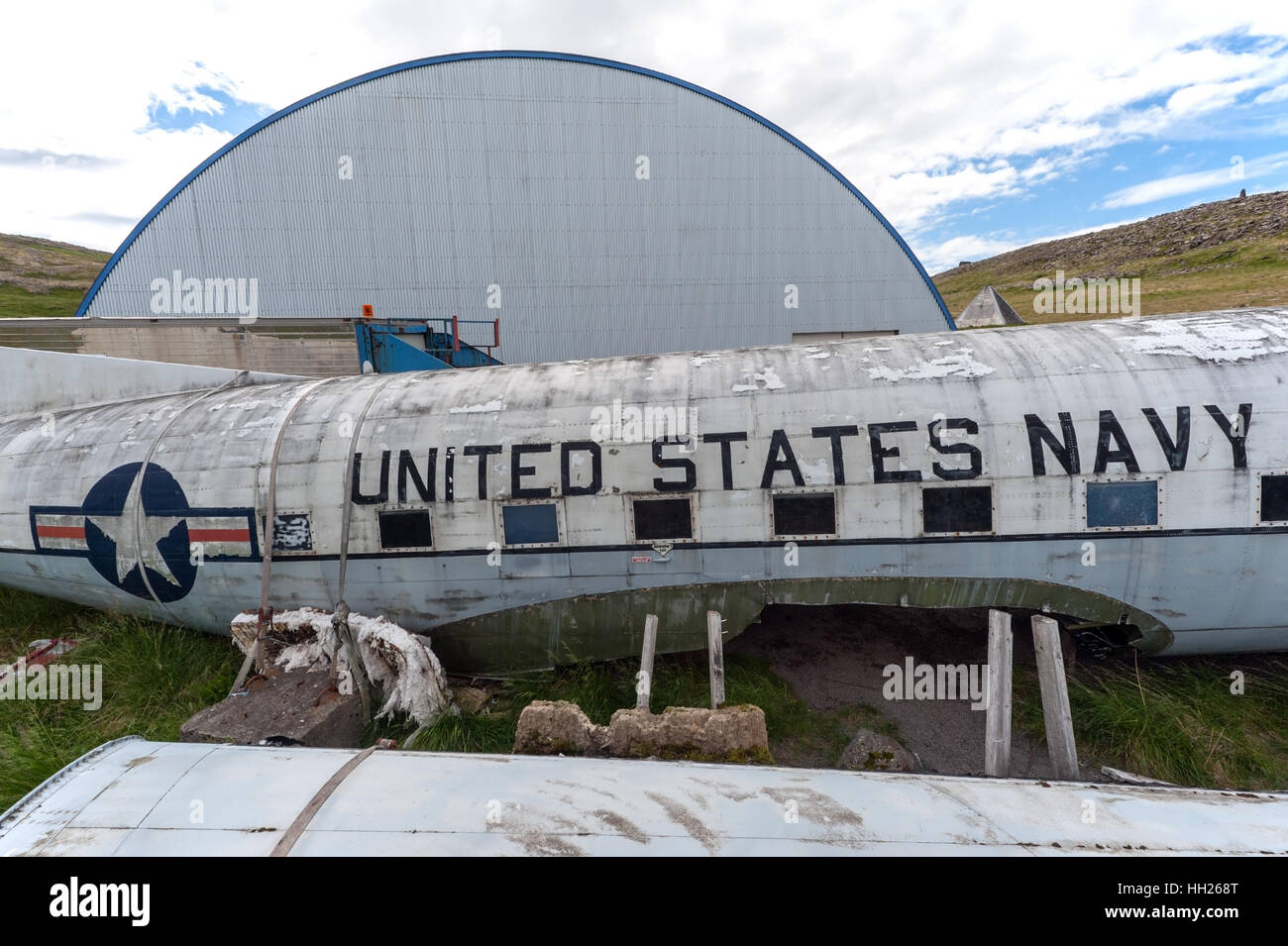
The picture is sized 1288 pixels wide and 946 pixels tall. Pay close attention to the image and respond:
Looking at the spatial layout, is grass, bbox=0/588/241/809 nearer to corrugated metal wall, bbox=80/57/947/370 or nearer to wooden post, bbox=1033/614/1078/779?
corrugated metal wall, bbox=80/57/947/370

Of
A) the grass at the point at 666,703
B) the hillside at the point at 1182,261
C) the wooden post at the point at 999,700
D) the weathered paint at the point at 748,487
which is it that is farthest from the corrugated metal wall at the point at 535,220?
the hillside at the point at 1182,261

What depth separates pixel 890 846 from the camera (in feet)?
13.6

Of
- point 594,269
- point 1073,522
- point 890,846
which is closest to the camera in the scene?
point 890,846

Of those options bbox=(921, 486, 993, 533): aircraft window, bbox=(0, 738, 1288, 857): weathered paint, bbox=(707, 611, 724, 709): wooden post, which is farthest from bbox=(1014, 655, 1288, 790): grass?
bbox=(707, 611, 724, 709): wooden post

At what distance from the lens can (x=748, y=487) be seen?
7.86 m

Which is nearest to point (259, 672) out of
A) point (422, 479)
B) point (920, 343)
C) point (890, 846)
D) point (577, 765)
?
point (422, 479)

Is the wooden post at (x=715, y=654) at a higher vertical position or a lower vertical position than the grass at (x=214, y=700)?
higher

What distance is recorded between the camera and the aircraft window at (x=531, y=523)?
8.14 meters

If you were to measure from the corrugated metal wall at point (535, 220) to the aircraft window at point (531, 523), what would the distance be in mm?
12153

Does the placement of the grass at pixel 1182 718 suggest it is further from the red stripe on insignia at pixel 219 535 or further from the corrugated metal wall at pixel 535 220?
the corrugated metal wall at pixel 535 220

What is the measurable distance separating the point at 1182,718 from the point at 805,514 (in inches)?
220

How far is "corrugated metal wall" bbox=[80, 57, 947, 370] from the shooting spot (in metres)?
18.3

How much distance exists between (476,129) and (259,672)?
17105 mm
